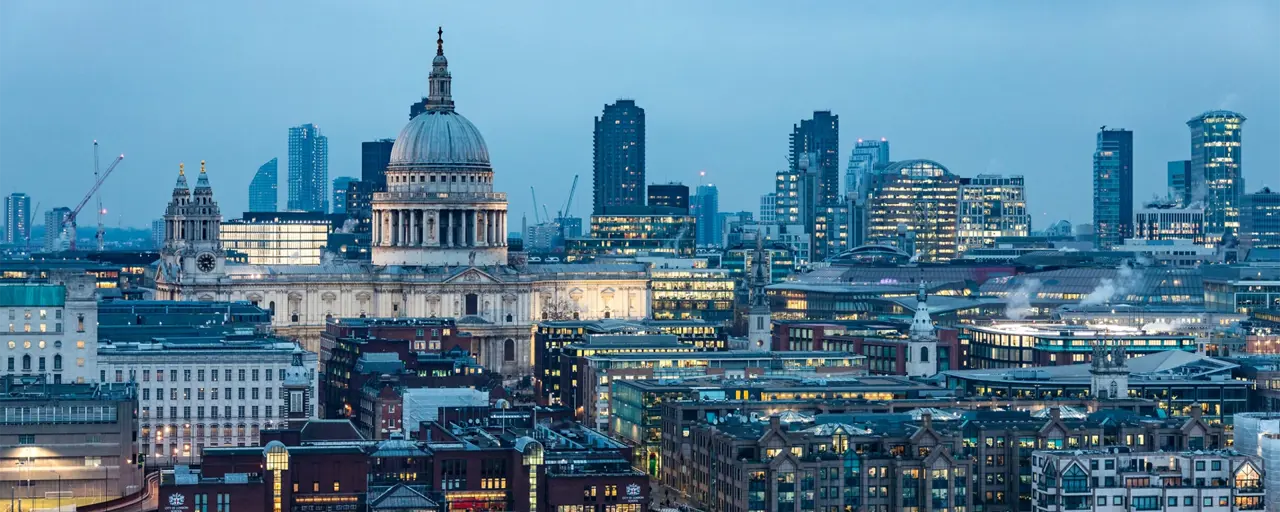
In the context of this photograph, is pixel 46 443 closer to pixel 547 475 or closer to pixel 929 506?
pixel 547 475

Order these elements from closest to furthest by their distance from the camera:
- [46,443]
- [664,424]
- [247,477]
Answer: [247,477] → [46,443] → [664,424]

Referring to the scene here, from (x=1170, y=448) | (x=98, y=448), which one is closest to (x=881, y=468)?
(x=1170, y=448)

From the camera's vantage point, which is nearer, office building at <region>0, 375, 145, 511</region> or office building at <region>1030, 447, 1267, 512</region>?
office building at <region>1030, 447, 1267, 512</region>

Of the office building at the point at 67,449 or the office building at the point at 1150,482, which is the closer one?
the office building at the point at 1150,482

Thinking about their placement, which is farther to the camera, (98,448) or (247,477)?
(98,448)
